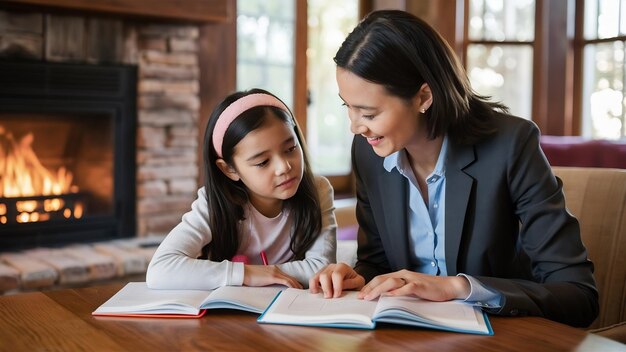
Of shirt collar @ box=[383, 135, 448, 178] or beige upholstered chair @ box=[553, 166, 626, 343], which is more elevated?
shirt collar @ box=[383, 135, 448, 178]

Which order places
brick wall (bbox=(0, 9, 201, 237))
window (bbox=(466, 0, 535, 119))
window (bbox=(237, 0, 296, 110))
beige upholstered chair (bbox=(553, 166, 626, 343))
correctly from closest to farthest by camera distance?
beige upholstered chair (bbox=(553, 166, 626, 343))
brick wall (bbox=(0, 9, 201, 237))
window (bbox=(237, 0, 296, 110))
window (bbox=(466, 0, 535, 119))

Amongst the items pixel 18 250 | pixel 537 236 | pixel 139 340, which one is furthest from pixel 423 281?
pixel 18 250

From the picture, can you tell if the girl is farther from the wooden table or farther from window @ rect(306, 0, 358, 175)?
window @ rect(306, 0, 358, 175)

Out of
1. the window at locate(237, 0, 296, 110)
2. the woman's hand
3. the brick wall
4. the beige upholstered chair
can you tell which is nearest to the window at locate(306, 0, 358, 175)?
the window at locate(237, 0, 296, 110)

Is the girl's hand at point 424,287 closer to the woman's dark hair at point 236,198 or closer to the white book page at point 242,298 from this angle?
the white book page at point 242,298

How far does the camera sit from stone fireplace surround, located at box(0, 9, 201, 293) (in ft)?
9.59

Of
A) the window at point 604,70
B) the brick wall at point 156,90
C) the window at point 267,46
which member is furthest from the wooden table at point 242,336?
the window at point 604,70

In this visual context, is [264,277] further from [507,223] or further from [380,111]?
[507,223]

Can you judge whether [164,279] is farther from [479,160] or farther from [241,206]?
[479,160]

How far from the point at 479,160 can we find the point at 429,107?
0.14 metres

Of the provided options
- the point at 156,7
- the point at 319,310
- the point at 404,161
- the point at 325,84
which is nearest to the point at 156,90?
the point at 156,7

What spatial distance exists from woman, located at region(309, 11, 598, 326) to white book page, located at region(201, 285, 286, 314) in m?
0.09

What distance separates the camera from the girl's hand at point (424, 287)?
3.95 ft

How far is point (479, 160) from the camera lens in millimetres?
1463
